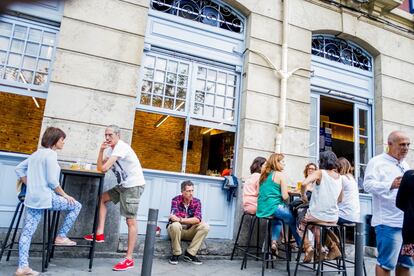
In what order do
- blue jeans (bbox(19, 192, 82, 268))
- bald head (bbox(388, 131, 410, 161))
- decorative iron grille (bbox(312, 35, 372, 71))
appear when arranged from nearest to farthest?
bald head (bbox(388, 131, 410, 161)), blue jeans (bbox(19, 192, 82, 268)), decorative iron grille (bbox(312, 35, 372, 71))

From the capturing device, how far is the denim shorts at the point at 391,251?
3.37 metres

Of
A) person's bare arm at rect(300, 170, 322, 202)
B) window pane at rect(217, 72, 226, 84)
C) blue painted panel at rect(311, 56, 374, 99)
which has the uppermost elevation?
blue painted panel at rect(311, 56, 374, 99)

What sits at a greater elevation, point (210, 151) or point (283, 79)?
point (283, 79)

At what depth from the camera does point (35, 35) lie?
531cm

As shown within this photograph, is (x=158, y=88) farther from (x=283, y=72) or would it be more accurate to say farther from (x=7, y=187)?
(x=7, y=187)

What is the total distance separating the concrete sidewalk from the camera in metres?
3.98

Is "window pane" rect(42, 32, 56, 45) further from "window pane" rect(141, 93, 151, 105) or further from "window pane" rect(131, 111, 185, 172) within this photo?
"window pane" rect(131, 111, 185, 172)

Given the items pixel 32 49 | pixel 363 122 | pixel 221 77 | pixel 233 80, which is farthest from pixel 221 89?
pixel 363 122

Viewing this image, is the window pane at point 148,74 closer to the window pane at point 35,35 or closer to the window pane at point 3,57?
the window pane at point 35,35

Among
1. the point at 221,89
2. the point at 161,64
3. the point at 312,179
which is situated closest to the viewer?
the point at 312,179

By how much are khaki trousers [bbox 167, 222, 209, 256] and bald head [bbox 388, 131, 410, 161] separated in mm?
2832

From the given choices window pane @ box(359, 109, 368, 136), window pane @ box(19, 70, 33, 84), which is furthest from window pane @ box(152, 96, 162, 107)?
window pane @ box(359, 109, 368, 136)

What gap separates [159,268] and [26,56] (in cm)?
412

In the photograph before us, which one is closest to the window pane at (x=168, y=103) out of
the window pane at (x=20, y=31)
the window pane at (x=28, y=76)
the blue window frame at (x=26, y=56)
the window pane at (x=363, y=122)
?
the blue window frame at (x=26, y=56)
